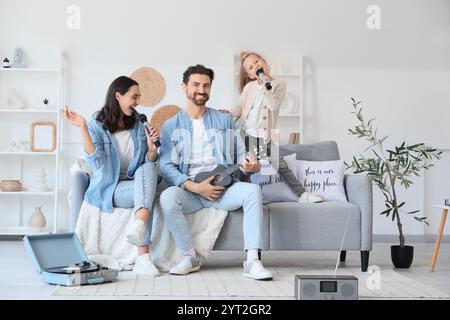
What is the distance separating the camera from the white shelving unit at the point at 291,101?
666 cm

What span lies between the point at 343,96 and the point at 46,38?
262cm

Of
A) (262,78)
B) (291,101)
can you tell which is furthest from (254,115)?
(291,101)

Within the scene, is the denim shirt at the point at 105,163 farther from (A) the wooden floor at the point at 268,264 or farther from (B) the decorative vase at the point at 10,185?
(B) the decorative vase at the point at 10,185

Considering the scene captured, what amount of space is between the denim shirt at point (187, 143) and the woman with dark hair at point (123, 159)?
9 centimetres

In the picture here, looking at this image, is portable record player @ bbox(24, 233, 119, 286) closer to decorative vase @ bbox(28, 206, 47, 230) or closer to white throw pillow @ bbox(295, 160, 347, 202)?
white throw pillow @ bbox(295, 160, 347, 202)

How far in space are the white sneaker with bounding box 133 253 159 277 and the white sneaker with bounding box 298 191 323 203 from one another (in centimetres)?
100

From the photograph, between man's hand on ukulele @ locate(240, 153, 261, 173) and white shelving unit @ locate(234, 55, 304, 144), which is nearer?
man's hand on ukulele @ locate(240, 153, 261, 173)

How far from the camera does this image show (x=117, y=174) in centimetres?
442

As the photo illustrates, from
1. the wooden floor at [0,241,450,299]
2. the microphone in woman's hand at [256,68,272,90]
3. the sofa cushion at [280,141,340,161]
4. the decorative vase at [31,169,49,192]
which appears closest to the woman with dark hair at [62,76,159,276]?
the wooden floor at [0,241,450,299]

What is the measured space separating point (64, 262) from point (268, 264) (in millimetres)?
1342

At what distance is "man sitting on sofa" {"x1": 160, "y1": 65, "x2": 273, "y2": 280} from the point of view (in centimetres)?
419

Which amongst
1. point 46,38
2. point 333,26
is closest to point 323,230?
point 333,26

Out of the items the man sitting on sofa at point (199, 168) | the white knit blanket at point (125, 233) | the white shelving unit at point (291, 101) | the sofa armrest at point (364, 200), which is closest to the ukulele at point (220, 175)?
the man sitting on sofa at point (199, 168)
